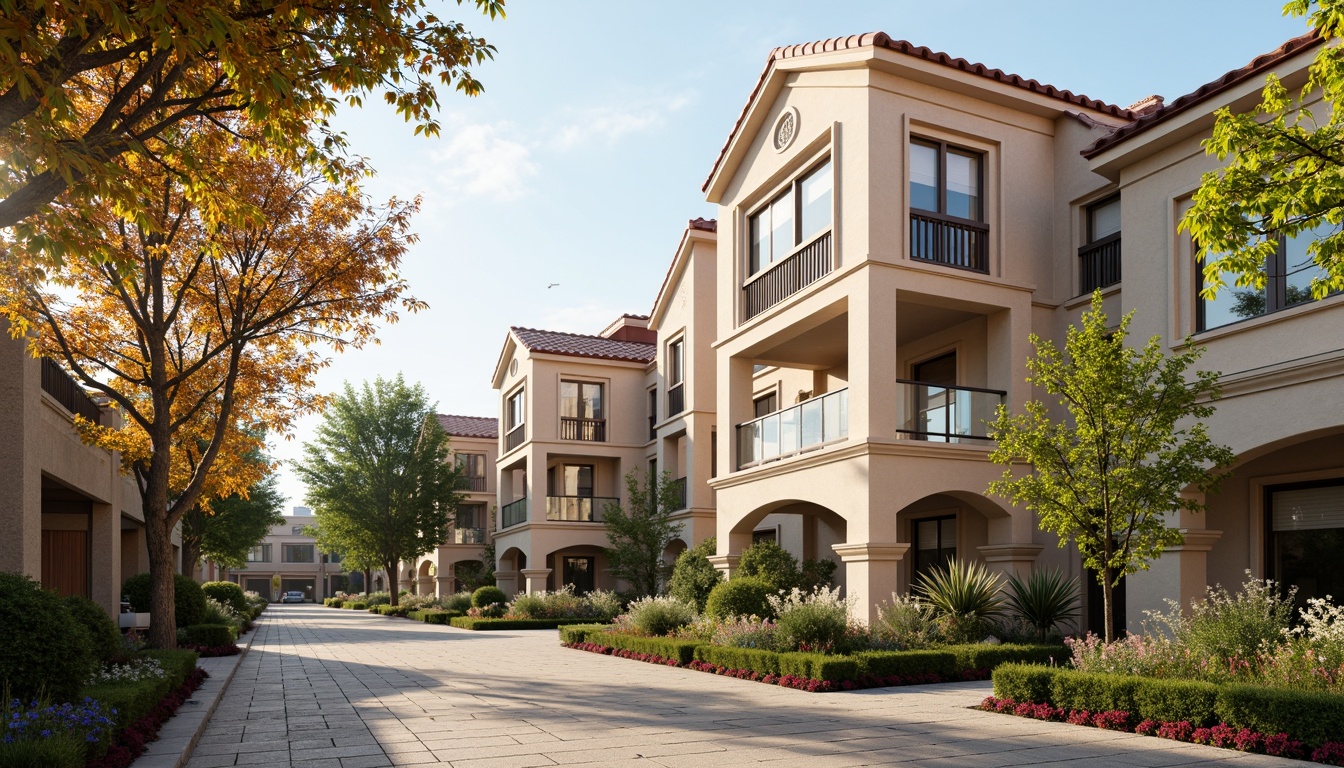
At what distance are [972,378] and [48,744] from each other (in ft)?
51.3

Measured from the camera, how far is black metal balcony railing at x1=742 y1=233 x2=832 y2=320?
1788cm

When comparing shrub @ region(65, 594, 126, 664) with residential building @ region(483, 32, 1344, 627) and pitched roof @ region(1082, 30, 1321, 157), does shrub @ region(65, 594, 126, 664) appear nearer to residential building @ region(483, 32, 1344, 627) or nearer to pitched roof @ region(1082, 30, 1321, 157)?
residential building @ region(483, 32, 1344, 627)

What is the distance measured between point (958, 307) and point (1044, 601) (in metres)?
5.18

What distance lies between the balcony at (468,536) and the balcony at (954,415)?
128ft

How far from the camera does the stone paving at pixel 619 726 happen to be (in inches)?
337

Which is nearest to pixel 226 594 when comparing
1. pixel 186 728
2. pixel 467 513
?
pixel 467 513

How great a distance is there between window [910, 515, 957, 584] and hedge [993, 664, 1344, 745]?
8404 millimetres

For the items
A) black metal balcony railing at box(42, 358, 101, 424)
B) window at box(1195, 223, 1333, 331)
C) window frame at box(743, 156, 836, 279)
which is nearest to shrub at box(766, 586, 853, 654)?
window frame at box(743, 156, 836, 279)

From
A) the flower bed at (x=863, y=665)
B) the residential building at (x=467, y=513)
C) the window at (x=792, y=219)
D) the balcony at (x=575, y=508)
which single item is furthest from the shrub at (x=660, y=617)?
the residential building at (x=467, y=513)

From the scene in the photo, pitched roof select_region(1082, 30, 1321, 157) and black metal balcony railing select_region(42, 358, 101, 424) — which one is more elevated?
pitched roof select_region(1082, 30, 1321, 157)

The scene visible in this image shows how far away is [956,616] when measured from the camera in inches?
597

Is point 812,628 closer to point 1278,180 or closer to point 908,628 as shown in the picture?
point 908,628

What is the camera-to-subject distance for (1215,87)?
13.6m

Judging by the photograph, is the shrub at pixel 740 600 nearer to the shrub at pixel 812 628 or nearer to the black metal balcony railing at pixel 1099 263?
the shrub at pixel 812 628
